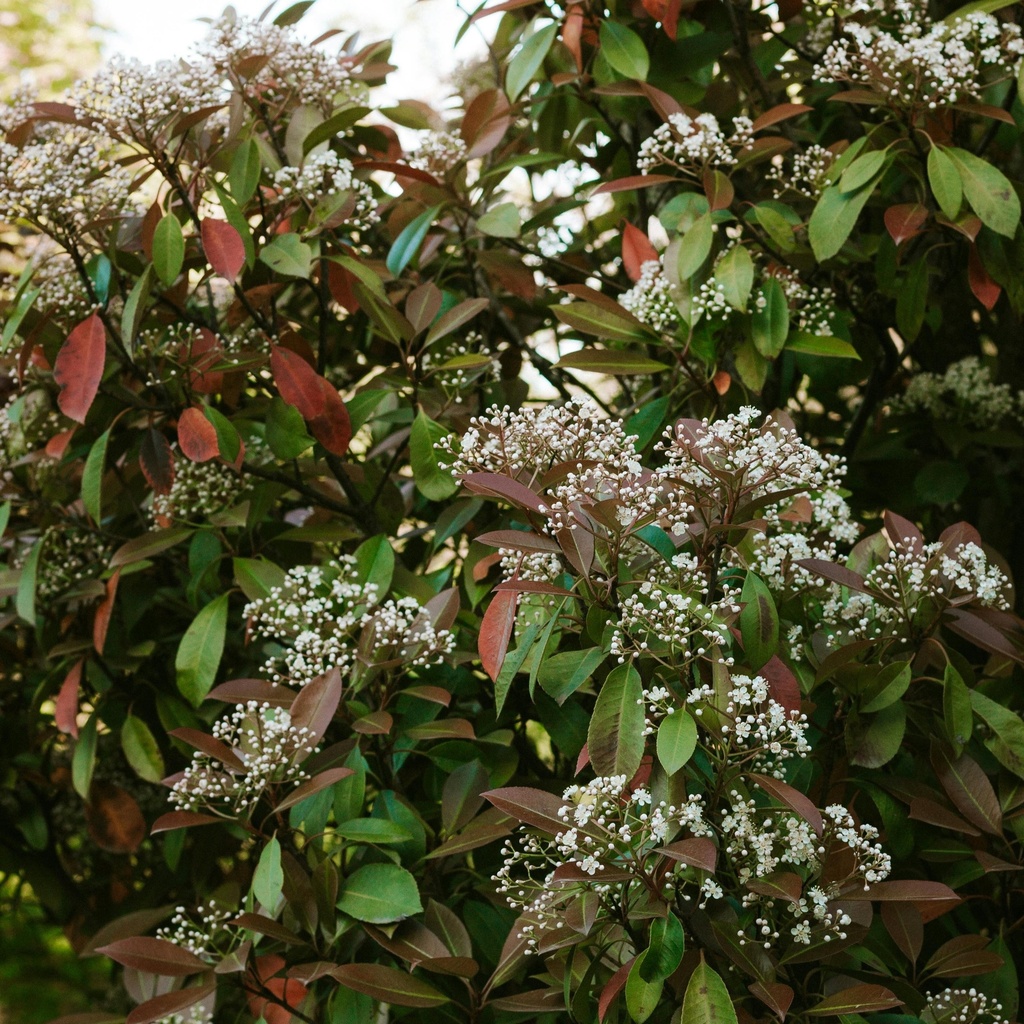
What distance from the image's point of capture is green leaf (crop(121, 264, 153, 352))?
73.5 inches

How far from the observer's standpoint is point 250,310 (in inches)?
76.5

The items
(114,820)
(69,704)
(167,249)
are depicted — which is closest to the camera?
(167,249)

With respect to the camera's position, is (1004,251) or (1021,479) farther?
(1021,479)

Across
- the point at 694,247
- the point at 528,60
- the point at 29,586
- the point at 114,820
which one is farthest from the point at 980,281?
the point at 114,820

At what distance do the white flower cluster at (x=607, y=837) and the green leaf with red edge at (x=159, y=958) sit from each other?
1.82 ft

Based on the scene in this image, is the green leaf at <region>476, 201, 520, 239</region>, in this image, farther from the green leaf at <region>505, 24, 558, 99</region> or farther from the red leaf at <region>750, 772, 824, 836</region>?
the red leaf at <region>750, 772, 824, 836</region>

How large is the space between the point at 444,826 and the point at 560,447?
0.67 metres

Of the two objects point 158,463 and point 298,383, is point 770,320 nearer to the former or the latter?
point 298,383

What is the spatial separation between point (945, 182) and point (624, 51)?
2.18 ft

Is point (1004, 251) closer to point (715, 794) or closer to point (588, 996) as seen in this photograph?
point (715, 794)

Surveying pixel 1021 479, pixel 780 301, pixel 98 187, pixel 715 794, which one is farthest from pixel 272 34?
pixel 1021 479

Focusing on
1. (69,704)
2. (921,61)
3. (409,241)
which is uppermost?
(921,61)

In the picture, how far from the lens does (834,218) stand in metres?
1.89

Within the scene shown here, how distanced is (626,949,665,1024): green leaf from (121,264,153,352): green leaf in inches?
51.0
